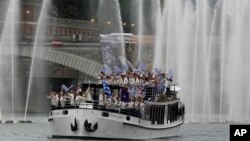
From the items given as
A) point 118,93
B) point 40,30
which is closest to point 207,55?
point 40,30

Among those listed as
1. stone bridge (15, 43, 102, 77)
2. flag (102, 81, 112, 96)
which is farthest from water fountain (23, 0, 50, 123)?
flag (102, 81, 112, 96)

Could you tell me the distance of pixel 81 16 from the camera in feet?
524

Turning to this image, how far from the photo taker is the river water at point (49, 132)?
92.6 m

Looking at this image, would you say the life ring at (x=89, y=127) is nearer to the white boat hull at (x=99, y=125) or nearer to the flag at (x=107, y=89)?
the white boat hull at (x=99, y=125)

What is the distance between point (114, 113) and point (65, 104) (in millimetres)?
3652

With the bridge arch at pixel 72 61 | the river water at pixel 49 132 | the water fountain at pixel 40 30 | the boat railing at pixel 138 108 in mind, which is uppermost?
the water fountain at pixel 40 30

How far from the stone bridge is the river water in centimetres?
2023

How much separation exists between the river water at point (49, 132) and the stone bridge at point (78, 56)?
66.4 ft

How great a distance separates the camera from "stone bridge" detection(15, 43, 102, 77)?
136750mm

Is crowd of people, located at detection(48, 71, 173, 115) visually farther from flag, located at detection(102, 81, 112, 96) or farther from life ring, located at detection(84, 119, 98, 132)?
life ring, located at detection(84, 119, 98, 132)

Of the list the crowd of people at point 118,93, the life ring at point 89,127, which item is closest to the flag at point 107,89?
the crowd of people at point 118,93

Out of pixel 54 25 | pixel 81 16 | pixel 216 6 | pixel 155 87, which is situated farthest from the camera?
pixel 81 16

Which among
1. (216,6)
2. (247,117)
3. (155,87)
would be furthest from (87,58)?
(155,87)

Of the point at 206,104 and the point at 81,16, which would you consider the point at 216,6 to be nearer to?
the point at 206,104
